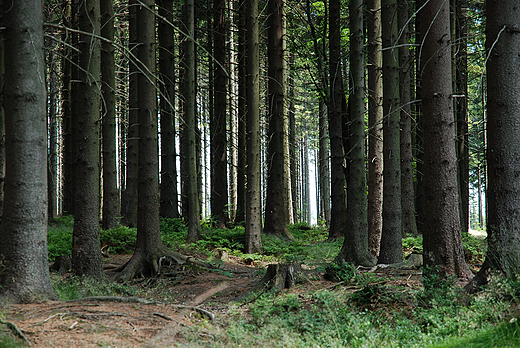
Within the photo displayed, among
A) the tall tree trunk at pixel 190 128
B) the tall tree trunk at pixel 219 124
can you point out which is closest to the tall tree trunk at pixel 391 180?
the tall tree trunk at pixel 190 128

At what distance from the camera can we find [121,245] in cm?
1162

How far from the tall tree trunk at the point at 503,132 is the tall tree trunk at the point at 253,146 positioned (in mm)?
7385

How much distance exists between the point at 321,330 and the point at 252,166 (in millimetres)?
7481

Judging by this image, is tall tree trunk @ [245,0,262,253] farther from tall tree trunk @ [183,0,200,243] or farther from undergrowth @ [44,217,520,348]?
undergrowth @ [44,217,520,348]

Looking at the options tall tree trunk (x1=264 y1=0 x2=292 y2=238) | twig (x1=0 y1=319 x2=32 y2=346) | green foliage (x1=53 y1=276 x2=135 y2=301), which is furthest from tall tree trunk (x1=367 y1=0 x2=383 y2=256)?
twig (x1=0 y1=319 x2=32 y2=346)

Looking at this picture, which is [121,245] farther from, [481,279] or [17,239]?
[481,279]

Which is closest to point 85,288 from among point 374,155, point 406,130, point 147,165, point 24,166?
point 24,166

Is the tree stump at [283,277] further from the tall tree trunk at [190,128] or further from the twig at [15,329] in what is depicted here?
the tall tree trunk at [190,128]

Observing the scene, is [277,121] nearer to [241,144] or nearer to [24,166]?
[241,144]

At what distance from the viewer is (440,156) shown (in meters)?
6.06

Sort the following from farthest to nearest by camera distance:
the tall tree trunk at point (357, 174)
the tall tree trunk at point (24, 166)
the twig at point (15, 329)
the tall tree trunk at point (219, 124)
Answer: the tall tree trunk at point (219, 124), the tall tree trunk at point (357, 174), the tall tree trunk at point (24, 166), the twig at point (15, 329)

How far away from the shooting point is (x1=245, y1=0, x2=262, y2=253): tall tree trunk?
1212cm

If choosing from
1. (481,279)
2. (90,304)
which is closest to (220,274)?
(90,304)

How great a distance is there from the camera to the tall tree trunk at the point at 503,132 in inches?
209
